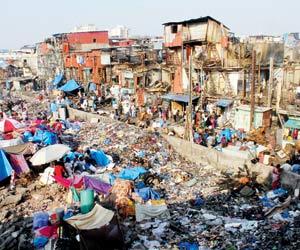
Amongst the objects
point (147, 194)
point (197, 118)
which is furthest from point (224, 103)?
point (147, 194)

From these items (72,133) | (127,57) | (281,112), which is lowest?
(72,133)

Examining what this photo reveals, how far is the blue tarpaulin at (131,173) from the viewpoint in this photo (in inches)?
594

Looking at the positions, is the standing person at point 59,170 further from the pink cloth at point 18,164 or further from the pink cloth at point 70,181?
the pink cloth at point 18,164

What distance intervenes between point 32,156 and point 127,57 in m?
21.8

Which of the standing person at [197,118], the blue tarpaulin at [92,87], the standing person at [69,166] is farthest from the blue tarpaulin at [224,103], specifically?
the blue tarpaulin at [92,87]

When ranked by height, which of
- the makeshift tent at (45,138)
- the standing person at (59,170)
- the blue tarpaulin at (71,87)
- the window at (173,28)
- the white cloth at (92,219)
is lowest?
the standing person at (59,170)

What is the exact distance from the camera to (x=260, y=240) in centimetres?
1017

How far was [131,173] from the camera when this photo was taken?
604 inches

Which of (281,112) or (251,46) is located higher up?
(251,46)

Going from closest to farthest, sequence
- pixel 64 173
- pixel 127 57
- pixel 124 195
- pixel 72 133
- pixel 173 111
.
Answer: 1. pixel 124 195
2. pixel 64 173
3. pixel 72 133
4. pixel 173 111
5. pixel 127 57

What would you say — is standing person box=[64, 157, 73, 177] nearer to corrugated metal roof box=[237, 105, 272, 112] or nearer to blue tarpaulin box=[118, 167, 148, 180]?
blue tarpaulin box=[118, 167, 148, 180]

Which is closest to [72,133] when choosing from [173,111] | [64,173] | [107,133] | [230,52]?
[107,133]

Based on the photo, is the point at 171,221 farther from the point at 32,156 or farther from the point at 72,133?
the point at 72,133

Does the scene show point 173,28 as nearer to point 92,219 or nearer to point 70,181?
point 70,181
